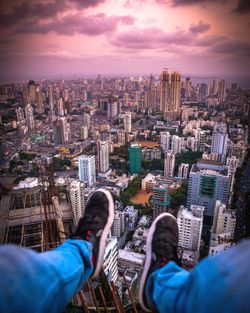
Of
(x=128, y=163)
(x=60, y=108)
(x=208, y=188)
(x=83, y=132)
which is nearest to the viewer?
(x=208, y=188)

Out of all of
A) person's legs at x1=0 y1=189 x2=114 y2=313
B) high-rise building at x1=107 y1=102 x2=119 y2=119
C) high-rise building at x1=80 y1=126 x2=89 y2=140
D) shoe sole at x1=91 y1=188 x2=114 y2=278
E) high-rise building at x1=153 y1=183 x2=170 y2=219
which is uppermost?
person's legs at x1=0 y1=189 x2=114 y2=313

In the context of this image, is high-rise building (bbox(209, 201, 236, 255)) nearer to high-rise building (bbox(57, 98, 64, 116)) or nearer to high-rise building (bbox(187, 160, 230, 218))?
high-rise building (bbox(187, 160, 230, 218))

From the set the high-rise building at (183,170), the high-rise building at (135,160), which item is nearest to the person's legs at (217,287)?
the high-rise building at (183,170)

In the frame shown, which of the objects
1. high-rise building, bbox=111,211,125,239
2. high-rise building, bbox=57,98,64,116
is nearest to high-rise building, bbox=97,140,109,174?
high-rise building, bbox=111,211,125,239

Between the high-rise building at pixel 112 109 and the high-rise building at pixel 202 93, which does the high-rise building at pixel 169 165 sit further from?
the high-rise building at pixel 112 109

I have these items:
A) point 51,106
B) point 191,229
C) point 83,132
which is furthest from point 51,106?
point 191,229

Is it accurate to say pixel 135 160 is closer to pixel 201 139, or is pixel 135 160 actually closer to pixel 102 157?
pixel 102 157
